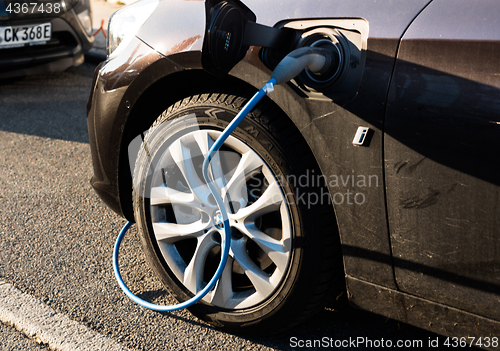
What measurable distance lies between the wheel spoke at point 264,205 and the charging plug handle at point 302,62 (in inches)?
17.1

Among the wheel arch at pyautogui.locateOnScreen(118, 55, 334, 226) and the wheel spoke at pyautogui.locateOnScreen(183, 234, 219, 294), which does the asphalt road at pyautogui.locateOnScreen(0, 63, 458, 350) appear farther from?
the wheel arch at pyautogui.locateOnScreen(118, 55, 334, 226)

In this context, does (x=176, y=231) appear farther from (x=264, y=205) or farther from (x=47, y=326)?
(x=47, y=326)

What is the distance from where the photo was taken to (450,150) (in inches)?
52.6

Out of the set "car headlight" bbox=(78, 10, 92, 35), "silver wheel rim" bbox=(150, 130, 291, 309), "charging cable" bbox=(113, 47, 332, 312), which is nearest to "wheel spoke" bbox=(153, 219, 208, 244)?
"silver wheel rim" bbox=(150, 130, 291, 309)

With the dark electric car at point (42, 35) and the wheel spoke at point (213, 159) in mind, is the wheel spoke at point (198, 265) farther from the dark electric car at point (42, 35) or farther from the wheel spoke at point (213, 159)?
the dark electric car at point (42, 35)

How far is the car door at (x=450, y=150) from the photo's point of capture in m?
1.28

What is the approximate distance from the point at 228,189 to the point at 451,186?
80 centimetres

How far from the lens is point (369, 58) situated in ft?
4.64

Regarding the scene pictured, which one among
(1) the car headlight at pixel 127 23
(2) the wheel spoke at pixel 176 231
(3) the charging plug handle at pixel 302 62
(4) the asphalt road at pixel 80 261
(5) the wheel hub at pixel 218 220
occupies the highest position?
(3) the charging plug handle at pixel 302 62

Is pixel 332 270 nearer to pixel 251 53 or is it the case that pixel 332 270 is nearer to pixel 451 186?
pixel 451 186

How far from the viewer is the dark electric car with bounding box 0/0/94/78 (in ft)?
14.8

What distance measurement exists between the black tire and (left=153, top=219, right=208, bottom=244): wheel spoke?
0.89 ft

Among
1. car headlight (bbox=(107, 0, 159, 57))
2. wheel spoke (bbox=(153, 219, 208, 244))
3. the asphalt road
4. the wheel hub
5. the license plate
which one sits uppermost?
car headlight (bbox=(107, 0, 159, 57))

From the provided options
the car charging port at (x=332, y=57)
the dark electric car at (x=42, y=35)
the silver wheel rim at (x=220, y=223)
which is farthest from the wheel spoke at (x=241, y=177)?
the dark electric car at (x=42, y=35)
